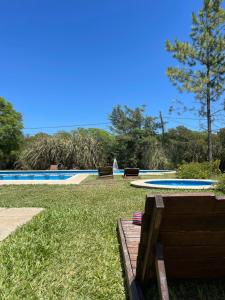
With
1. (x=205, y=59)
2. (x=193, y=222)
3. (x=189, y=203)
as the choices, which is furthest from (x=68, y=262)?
(x=205, y=59)

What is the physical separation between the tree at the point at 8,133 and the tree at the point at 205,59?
530 inches

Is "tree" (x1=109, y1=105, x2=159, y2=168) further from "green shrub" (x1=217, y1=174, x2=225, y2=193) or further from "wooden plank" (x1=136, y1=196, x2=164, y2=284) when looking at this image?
"wooden plank" (x1=136, y1=196, x2=164, y2=284)

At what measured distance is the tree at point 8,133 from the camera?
21125 mm

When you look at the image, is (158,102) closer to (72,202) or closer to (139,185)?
(139,185)

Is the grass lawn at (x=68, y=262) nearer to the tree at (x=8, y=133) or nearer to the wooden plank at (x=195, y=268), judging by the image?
the wooden plank at (x=195, y=268)

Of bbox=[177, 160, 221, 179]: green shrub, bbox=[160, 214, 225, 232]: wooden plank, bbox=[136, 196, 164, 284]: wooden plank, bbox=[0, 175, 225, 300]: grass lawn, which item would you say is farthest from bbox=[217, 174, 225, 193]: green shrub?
bbox=[160, 214, 225, 232]: wooden plank

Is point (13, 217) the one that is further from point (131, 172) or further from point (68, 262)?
point (131, 172)

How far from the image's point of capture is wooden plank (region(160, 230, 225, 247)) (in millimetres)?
1602

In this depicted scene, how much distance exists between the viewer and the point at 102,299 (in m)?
1.97

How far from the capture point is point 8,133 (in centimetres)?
2120

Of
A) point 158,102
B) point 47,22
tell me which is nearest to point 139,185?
point 47,22

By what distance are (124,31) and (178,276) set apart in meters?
18.8

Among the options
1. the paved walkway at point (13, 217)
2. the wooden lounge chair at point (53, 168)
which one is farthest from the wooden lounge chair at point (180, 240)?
the wooden lounge chair at point (53, 168)

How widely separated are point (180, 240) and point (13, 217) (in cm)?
356
